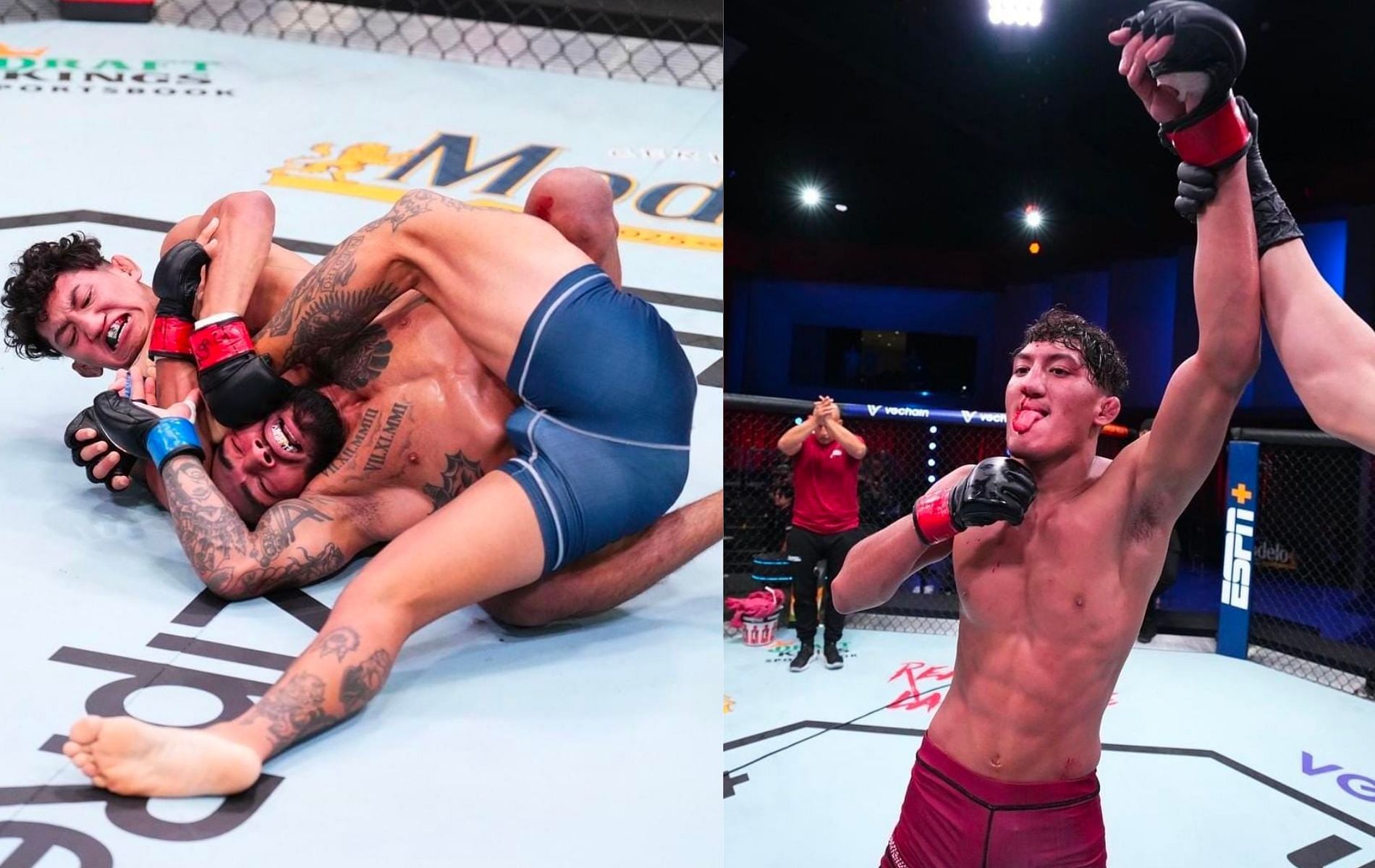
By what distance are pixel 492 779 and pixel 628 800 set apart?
20 cm

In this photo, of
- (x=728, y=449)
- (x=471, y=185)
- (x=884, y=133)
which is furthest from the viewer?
(x=884, y=133)

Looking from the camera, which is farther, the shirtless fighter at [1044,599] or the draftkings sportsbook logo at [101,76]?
the draftkings sportsbook logo at [101,76]

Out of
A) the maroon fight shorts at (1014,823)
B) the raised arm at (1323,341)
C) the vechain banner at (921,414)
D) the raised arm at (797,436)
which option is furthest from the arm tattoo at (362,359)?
the vechain banner at (921,414)

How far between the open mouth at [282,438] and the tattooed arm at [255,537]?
0.31 feet

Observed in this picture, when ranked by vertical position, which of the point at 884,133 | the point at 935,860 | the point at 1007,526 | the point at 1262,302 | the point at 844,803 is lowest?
the point at 844,803

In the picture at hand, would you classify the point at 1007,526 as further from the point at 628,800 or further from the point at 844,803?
the point at 844,803

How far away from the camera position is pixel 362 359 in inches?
82.0

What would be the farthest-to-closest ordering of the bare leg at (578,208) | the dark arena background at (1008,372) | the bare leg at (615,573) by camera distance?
the dark arena background at (1008,372) → the bare leg at (578,208) → the bare leg at (615,573)

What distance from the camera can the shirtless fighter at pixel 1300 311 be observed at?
139 centimetres

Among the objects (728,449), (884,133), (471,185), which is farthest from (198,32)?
(884,133)

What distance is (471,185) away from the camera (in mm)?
3225

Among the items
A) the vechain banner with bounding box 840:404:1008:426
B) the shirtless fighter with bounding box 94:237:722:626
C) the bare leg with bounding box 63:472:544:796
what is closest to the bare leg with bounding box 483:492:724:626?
the shirtless fighter with bounding box 94:237:722:626

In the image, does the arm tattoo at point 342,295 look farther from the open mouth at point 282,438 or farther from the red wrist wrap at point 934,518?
the red wrist wrap at point 934,518

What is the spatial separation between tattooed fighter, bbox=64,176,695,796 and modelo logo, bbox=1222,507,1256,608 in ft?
8.16
